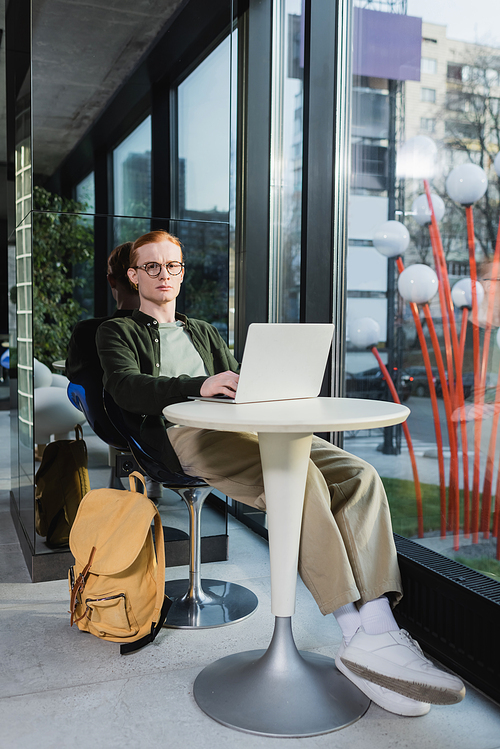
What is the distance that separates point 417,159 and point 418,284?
1.19ft

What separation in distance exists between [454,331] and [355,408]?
18.1 inches

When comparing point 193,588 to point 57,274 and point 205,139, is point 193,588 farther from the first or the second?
point 205,139

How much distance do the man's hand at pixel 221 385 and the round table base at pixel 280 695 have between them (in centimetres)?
62

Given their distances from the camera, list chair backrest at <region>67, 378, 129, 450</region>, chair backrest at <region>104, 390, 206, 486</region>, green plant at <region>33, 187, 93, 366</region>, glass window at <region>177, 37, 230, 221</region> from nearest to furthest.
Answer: chair backrest at <region>104, 390, 206, 486</region>, chair backrest at <region>67, 378, 129, 450</region>, green plant at <region>33, 187, 93, 366</region>, glass window at <region>177, 37, 230, 221</region>

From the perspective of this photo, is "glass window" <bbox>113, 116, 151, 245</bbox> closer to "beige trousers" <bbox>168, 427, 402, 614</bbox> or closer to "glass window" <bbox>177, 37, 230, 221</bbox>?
"glass window" <bbox>177, 37, 230, 221</bbox>

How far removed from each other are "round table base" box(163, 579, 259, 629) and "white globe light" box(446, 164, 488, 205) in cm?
141

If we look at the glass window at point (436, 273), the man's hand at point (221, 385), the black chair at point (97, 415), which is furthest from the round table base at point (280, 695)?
the black chair at point (97, 415)

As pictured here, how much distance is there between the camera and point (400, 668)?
5.04 feet

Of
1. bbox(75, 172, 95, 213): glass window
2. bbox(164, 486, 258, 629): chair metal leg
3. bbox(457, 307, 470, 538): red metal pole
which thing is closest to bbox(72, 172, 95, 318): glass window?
bbox(75, 172, 95, 213): glass window

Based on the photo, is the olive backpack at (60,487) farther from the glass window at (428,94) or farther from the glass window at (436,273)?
the glass window at (428,94)

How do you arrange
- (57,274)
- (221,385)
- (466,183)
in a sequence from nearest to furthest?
(221,385)
(466,183)
(57,274)

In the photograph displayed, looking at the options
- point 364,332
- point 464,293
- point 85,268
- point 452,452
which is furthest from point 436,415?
point 85,268

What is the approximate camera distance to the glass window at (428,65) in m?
1.97

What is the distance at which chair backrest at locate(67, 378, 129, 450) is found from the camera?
243 centimetres
